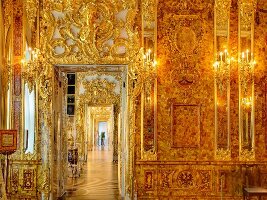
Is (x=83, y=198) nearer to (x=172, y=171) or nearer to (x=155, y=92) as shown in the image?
(x=172, y=171)

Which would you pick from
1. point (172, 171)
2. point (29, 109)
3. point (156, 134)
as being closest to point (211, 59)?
point (156, 134)

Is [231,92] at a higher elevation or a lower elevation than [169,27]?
lower

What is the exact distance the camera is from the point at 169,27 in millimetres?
8953

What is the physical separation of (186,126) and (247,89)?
153 centimetres

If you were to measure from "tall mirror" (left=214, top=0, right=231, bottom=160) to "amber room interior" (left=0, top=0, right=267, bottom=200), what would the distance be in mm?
21

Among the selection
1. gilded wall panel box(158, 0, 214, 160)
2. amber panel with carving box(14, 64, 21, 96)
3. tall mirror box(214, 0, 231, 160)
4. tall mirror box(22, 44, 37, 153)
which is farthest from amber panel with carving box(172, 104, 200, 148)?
amber panel with carving box(14, 64, 21, 96)

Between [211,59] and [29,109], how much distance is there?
13.4 feet

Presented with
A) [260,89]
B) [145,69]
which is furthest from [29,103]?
[260,89]

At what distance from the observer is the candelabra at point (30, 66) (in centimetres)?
869

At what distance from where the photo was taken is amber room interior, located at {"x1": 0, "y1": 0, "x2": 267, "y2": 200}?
880 cm

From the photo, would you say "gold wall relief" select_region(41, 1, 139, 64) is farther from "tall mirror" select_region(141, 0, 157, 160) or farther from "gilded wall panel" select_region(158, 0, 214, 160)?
"gilded wall panel" select_region(158, 0, 214, 160)

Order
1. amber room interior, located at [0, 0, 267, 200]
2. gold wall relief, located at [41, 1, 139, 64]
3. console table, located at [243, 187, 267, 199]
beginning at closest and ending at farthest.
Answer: console table, located at [243, 187, 267, 199], amber room interior, located at [0, 0, 267, 200], gold wall relief, located at [41, 1, 139, 64]

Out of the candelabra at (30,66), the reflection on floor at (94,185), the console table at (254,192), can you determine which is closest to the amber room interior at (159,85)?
the candelabra at (30,66)

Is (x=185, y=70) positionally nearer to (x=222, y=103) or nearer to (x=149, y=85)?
(x=149, y=85)
